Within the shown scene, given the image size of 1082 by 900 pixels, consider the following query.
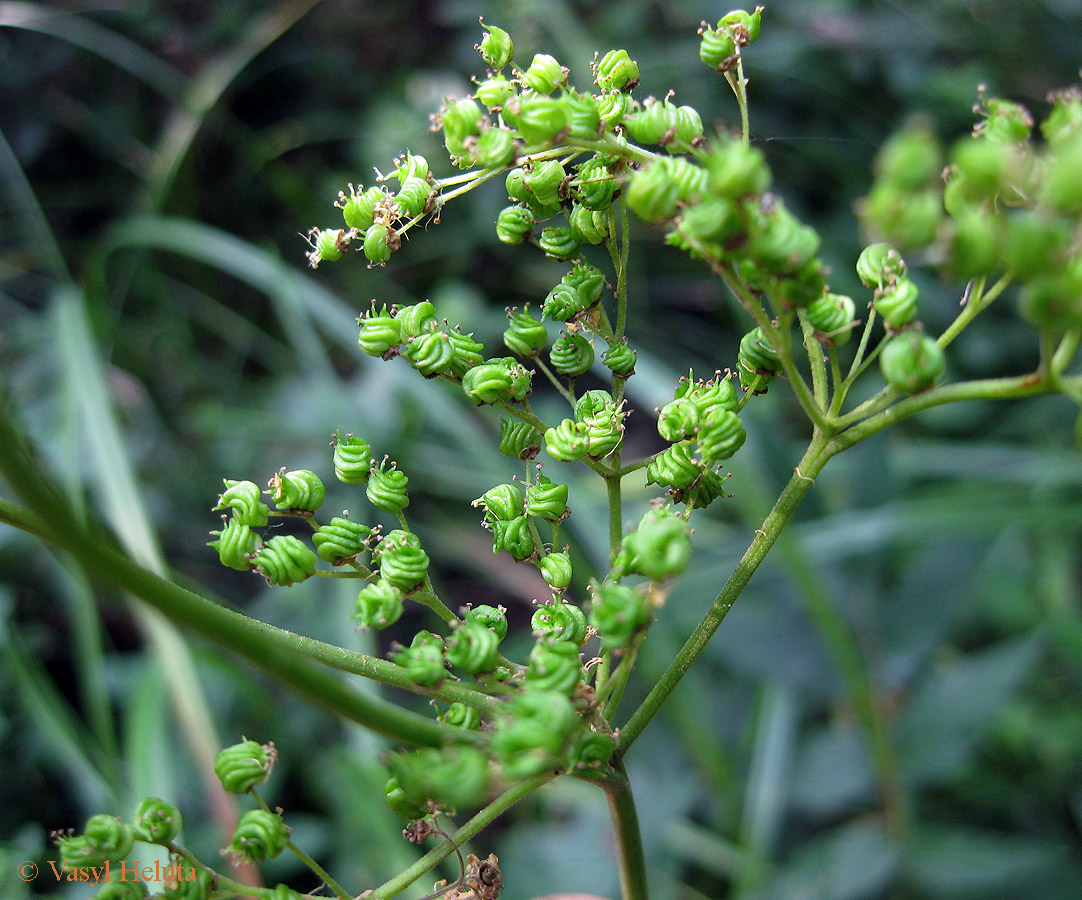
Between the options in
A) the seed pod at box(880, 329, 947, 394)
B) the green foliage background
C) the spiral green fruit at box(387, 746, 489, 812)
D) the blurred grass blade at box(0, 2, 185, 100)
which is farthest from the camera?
the blurred grass blade at box(0, 2, 185, 100)

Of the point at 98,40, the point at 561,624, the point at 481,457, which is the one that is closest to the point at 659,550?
the point at 561,624

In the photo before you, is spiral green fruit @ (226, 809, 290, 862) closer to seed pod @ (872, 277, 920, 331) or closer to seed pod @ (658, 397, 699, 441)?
seed pod @ (658, 397, 699, 441)

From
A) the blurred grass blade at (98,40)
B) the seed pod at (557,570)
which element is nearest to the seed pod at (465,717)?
the seed pod at (557,570)

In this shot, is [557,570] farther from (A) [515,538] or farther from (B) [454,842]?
(B) [454,842]

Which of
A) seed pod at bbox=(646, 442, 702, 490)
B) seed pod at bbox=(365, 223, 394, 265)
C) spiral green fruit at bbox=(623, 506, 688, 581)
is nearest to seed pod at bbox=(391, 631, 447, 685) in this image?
spiral green fruit at bbox=(623, 506, 688, 581)

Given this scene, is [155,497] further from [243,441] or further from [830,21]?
[830,21]

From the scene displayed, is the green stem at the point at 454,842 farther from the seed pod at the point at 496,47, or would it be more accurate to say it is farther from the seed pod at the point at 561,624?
the seed pod at the point at 496,47
